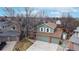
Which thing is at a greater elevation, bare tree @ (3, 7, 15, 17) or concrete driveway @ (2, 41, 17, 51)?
bare tree @ (3, 7, 15, 17)

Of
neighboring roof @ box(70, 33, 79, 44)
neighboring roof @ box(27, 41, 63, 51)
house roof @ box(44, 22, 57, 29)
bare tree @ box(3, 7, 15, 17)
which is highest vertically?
bare tree @ box(3, 7, 15, 17)

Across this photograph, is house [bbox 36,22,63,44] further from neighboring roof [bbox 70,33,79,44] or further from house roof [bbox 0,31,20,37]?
house roof [bbox 0,31,20,37]

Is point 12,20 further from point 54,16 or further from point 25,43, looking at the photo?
point 54,16

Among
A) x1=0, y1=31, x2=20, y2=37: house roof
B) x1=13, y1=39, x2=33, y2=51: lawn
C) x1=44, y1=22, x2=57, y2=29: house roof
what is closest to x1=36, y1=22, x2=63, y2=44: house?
x1=44, y1=22, x2=57, y2=29: house roof

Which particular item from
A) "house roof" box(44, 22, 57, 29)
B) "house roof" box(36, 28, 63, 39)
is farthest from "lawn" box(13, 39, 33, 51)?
"house roof" box(44, 22, 57, 29)

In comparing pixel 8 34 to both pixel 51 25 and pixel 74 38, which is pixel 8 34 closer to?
pixel 51 25

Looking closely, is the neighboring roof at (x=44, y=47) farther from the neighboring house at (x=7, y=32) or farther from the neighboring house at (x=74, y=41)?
the neighboring house at (x=7, y=32)

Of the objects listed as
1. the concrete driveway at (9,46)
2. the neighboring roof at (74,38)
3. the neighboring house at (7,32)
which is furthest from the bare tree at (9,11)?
the neighboring roof at (74,38)
